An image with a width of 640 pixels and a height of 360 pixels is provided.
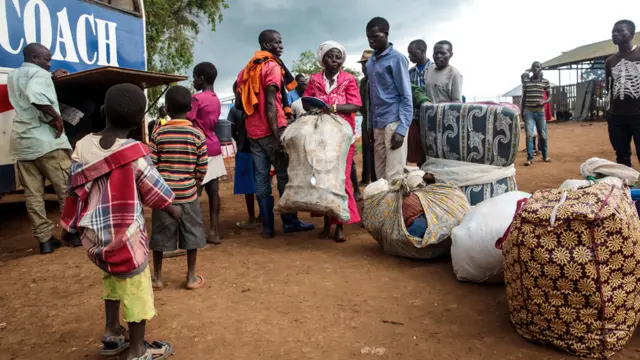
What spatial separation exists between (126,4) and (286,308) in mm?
5697

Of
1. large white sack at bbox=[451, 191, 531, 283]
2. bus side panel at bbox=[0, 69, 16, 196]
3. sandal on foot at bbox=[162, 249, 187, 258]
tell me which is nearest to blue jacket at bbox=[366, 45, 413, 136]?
large white sack at bbox=[451, 191, 531, 283]

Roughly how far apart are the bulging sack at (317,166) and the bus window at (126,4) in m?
4.13

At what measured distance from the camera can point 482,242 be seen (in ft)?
9.85

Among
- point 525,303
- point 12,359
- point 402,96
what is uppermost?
point 402,96

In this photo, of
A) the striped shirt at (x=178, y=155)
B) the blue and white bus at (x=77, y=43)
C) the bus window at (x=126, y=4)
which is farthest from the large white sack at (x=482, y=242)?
the bus window at (x=126, y=4)

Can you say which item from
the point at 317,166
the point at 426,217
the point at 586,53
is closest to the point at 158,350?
the point at 317,166

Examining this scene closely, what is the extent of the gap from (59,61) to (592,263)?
5.99m

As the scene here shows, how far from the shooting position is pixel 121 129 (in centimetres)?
219

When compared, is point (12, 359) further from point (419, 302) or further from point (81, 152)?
point (419, 302)

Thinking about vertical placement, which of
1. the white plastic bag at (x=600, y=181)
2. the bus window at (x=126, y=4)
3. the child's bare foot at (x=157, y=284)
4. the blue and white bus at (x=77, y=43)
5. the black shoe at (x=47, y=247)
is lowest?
the child's bare foot at (x=157, y=284)

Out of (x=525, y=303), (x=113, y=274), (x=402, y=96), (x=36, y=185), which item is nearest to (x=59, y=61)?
(x=36, y=185)

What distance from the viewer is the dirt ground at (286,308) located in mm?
2381

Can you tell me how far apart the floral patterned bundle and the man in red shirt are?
259 cm

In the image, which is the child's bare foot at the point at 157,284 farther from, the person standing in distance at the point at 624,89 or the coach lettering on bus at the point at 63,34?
the person standing in distance at the point at 624,89
